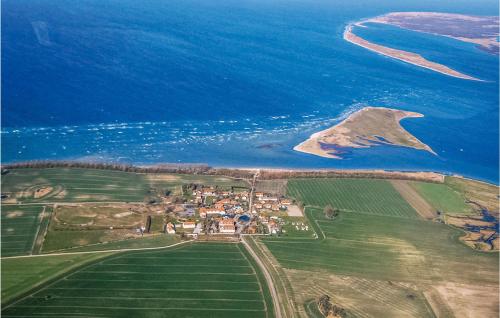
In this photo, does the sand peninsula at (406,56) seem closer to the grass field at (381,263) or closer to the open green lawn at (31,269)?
the grass field at (381,263)

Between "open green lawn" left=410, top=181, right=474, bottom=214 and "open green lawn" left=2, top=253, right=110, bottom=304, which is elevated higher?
"open green lawn" left=410, top=181, right=474, bottom=214

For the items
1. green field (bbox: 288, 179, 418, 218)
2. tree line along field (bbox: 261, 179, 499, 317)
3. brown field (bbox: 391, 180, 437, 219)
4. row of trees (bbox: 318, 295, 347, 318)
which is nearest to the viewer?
row of trees (bbox: 318, 295, 347, 318)

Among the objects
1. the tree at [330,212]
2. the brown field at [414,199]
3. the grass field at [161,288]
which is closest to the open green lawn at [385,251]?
the tree at [330,212]

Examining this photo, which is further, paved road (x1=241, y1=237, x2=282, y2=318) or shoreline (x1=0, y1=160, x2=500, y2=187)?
shoreline (x1=0, y1=160, x2=500, y2=187)

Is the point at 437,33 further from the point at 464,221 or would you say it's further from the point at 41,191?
the point at 41,191

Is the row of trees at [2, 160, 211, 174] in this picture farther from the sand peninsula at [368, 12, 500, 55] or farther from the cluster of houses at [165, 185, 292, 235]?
the sand peninsula at [368, 12, 500, 55]

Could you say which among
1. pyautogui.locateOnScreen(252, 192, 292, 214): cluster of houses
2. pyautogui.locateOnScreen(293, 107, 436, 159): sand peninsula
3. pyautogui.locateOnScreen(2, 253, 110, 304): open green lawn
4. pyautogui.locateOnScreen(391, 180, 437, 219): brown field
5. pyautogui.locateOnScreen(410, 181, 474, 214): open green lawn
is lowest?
pyautogui.locateOnScreen(2, 253, 110, 304): open green lawn

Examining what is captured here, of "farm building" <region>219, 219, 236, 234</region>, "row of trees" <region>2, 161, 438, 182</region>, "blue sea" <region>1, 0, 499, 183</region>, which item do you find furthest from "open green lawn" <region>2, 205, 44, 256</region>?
"farm building" <region>219, 219, 236, 234</region>

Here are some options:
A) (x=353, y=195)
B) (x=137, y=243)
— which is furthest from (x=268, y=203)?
(x=137, y=243)
